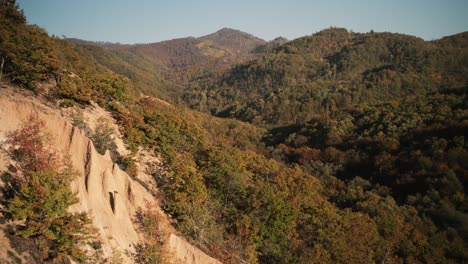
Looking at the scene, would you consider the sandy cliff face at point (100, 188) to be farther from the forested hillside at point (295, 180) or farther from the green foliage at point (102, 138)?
the green foliage at point (102, 138)

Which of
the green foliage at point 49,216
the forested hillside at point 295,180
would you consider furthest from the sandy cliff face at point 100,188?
the forested hillside at point 295,180

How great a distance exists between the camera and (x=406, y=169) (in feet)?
236

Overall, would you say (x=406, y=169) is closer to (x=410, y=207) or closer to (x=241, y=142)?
(x=410, y=207)

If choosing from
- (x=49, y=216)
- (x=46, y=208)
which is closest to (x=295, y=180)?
Answer: (x=49, y=216)

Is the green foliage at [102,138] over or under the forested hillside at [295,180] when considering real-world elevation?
over

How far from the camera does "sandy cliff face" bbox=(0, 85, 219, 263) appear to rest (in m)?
18.8

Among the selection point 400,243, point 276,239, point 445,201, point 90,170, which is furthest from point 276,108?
point 90,170

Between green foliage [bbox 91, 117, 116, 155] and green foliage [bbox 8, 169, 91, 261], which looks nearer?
green foliage [bbox 8, 169, 91, 261]

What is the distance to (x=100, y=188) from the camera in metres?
19.9

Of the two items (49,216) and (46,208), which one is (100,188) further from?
(46,208)

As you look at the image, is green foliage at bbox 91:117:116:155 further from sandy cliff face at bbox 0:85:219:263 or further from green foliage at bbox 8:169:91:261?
green foliage at bbox 8:169:91:261

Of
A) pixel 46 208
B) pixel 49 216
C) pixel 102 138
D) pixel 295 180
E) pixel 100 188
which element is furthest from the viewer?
pixel 295 180

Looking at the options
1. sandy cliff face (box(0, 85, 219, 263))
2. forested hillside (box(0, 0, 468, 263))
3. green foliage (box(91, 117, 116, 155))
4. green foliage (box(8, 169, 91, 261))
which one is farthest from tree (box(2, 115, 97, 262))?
green foliage (box(91, 117, 116, 155))

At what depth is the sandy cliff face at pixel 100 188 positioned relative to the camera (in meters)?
18.8
